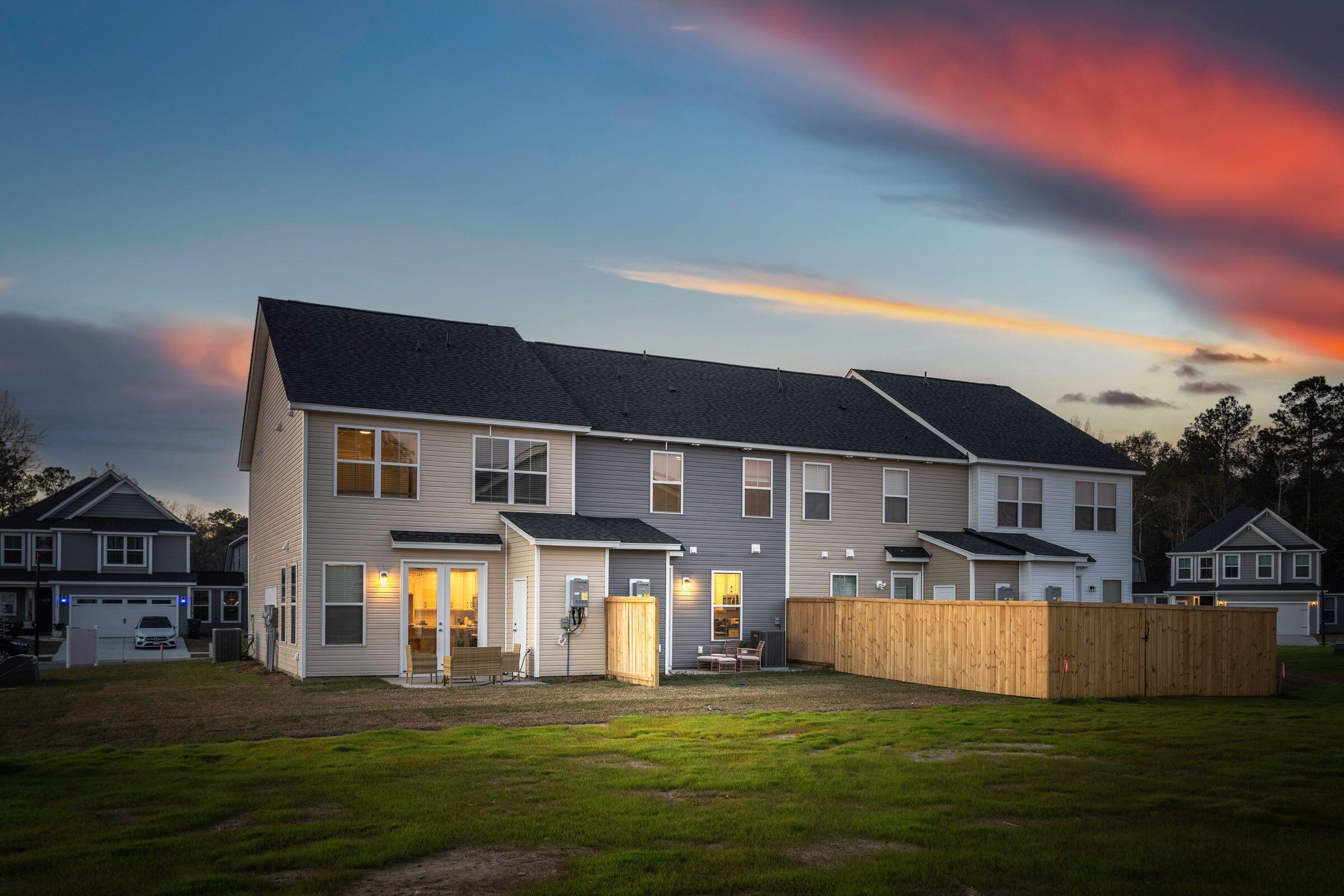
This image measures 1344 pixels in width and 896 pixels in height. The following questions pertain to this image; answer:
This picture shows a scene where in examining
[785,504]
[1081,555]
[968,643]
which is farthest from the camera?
[1081,555]

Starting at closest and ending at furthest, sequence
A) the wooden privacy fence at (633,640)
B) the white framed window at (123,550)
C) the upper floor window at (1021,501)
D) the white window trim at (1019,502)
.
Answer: the wooden privacy fence at (633,640) → the white window trim at (1019,502) → the upper floor window at (1021,501) → the white framed window at (123,550)

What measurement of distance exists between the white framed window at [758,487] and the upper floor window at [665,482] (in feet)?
6.24

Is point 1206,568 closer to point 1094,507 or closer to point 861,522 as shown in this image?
point 1094,507

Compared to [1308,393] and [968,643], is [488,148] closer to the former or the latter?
[968,643]

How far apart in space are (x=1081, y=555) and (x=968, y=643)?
11192 millimetres

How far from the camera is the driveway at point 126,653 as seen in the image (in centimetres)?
3203

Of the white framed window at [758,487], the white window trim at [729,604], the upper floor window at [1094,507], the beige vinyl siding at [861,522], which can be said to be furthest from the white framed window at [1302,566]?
the white window trim at [729,604]

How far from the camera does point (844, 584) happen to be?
28.6 m

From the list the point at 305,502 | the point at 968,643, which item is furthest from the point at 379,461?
the point at 968,643

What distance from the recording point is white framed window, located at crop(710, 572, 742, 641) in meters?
26.6

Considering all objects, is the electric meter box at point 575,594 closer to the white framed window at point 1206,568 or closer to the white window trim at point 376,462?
the white window trim at point 376,462

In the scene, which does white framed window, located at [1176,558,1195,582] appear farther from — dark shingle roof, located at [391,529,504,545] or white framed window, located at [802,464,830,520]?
dark shingle roof, located at [391,529,504,545]

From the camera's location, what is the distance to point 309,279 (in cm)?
3188

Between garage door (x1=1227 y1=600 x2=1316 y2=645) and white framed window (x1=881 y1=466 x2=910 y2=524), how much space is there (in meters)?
33.0
